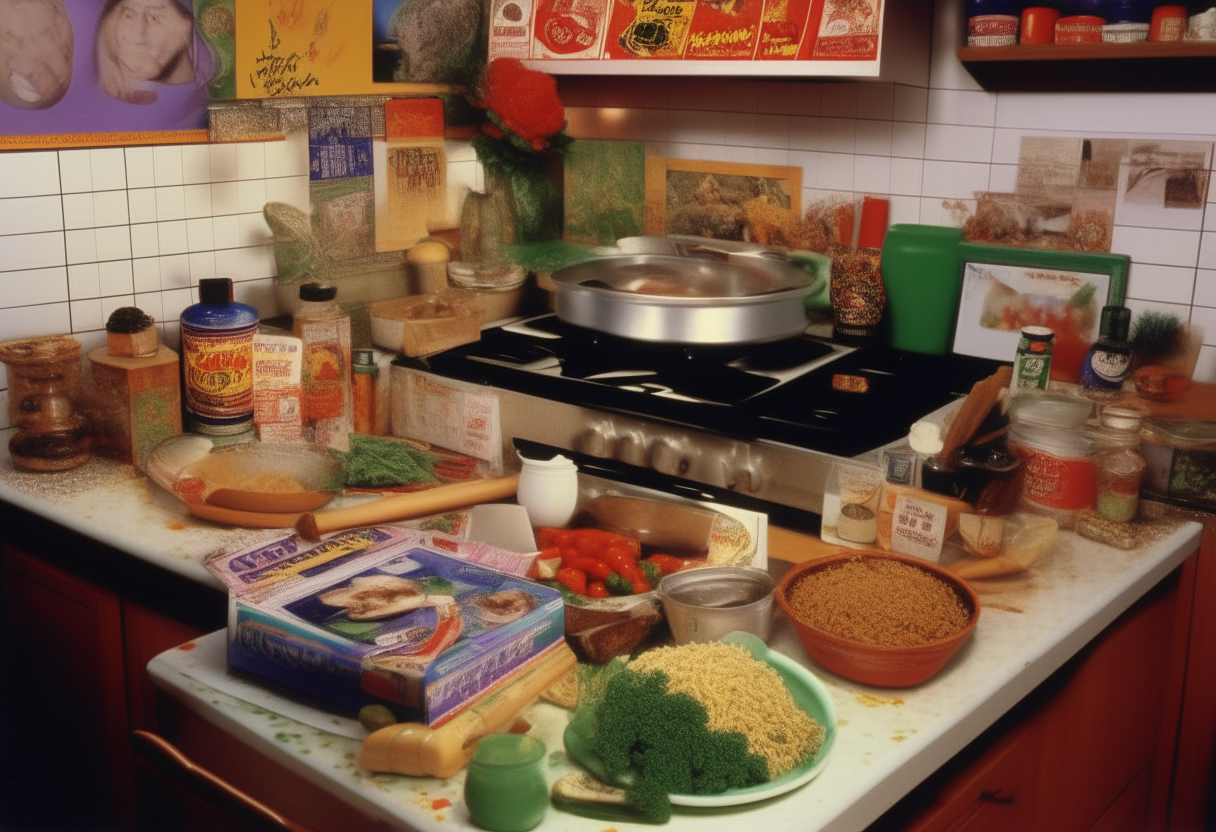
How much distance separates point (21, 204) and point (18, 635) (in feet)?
2.35

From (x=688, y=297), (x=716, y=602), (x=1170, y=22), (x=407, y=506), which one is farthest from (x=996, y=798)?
(x=1170, y=22)

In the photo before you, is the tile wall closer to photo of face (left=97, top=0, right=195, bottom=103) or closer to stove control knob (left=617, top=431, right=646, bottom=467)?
photo of face (left=97, top=0, right=195, bottom=103)

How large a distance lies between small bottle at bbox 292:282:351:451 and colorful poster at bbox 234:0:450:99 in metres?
0.49

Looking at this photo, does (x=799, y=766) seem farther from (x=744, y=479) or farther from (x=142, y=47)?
(x=142, y=47)

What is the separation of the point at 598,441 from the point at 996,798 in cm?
91

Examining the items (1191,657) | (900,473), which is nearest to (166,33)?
(900,473)

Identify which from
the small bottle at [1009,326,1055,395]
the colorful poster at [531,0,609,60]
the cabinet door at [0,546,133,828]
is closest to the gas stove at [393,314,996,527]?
the small bottle at [1009,326,1055,395]

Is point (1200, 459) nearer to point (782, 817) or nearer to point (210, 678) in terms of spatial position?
point (782, 817)

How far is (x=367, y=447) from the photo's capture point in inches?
74.1

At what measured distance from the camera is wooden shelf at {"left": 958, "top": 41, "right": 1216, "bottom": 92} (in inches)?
71.6

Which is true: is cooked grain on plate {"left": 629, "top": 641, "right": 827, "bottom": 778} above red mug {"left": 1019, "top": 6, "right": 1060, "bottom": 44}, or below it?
below

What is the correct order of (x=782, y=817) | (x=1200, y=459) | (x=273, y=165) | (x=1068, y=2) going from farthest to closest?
(x=273, y=165) < (x=1068, y=2) < (x=1200, y=459) < (x=782, y=817)

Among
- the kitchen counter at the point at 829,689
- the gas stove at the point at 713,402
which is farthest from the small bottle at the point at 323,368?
the kitchen counter at the point at 829,689

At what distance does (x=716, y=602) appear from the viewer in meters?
1.31
